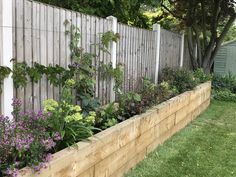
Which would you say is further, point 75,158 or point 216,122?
point 216,122

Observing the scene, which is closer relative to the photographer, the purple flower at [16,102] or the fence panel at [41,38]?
the purple flower at [16,102]

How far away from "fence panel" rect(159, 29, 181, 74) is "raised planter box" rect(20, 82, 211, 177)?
2065 mm

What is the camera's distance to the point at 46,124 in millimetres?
3398

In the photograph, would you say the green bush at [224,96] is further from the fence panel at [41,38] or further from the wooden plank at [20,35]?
the wooden plank at [20,35]

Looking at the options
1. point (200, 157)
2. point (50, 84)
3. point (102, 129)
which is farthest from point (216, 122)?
point (50, 84)

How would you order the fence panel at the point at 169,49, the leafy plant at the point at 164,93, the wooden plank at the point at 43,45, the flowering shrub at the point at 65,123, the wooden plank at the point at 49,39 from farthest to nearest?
the fence panel at the point at 169,49
the leafy plant at the point at 164,93
the wooden plank at the point at 49,39
the wooden plank at the point at 43,45
the flowering shrub at the point at 65,123

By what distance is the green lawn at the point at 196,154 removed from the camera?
4.74m

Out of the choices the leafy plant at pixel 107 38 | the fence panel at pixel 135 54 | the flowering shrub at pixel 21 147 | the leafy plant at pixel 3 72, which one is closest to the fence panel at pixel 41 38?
the leafy plant at pixel 3 72

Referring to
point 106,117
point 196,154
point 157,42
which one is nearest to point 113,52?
point 106,117

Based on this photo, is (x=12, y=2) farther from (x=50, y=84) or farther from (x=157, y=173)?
(x=157, y=173)

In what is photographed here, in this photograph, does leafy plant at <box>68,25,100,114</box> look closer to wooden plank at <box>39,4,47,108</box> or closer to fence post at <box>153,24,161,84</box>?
wooden plank at <box>39,4,47,108</box>

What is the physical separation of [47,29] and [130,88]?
9.76ft

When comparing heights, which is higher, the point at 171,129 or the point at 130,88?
the point at 130,88

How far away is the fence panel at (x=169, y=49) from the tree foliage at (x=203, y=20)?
1.08m
